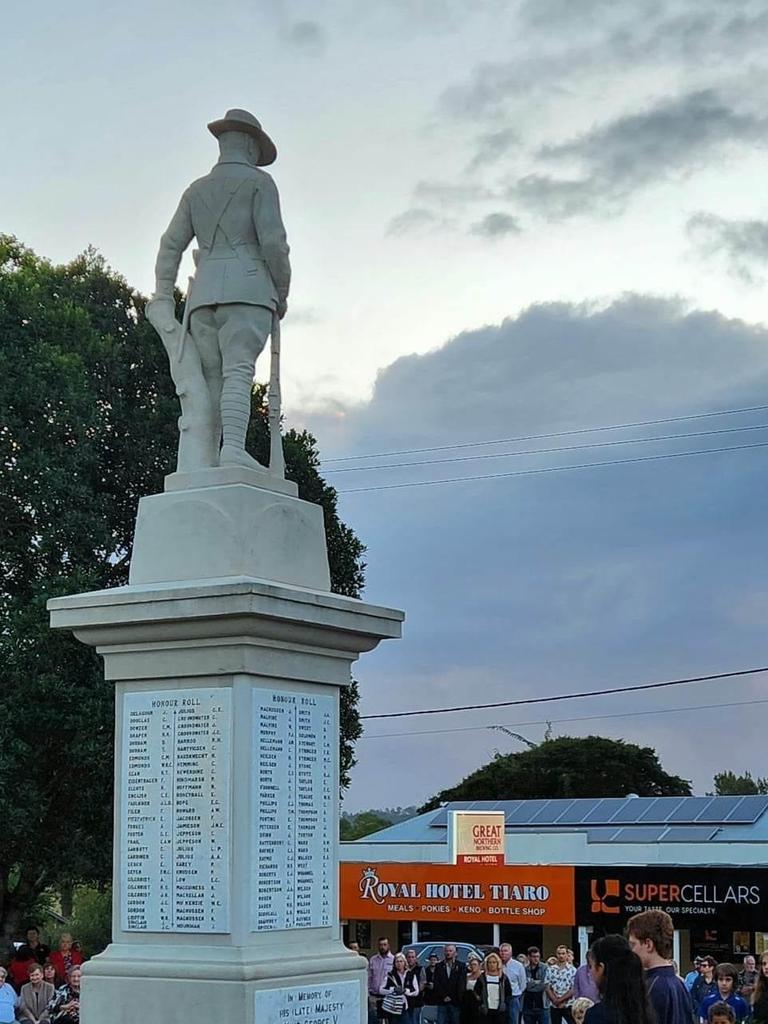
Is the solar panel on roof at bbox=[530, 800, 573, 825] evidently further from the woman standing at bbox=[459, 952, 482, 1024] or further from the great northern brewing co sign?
the woman standing at bbox=[459, 952, 482, 1024]

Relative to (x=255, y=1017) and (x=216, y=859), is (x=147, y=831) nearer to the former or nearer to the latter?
(x=216, y=859)

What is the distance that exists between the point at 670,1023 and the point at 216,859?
2484 millimetres

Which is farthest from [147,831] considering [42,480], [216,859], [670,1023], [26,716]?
[42,480]

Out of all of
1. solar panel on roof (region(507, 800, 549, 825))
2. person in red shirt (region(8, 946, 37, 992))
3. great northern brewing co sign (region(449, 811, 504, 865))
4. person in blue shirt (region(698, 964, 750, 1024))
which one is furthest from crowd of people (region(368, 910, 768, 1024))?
solar panel on roof (region(507, 800, 549, 825))

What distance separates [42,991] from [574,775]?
52.8 meters

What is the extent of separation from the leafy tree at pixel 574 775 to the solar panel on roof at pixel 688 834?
28.5 meters

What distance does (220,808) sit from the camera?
851cm

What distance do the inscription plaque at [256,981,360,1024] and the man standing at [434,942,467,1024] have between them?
50.4ft

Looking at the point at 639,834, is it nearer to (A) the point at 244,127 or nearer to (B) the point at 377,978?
(B) the point at 377,978

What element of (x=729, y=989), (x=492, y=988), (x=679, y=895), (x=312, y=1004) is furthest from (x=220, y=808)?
(x=679, y=895)

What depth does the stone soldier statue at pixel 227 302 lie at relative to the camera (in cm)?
958

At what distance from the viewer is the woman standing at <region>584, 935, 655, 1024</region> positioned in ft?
22.7

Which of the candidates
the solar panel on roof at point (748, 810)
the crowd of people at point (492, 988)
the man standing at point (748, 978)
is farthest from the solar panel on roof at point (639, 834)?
the man standing at point (748, 978)

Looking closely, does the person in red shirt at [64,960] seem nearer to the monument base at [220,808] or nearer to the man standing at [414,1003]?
the man standing at [414,1003]
